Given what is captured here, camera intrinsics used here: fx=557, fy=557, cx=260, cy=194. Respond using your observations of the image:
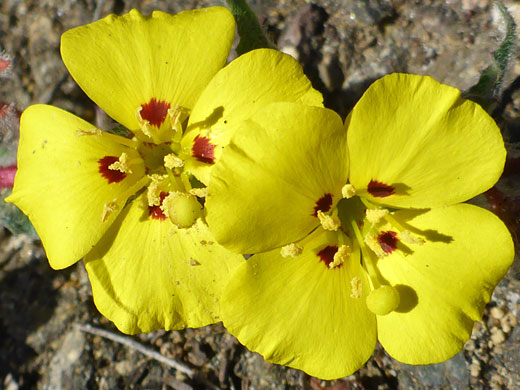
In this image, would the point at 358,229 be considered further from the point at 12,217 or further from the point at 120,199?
the point at 12,217

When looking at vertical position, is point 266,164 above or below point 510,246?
above

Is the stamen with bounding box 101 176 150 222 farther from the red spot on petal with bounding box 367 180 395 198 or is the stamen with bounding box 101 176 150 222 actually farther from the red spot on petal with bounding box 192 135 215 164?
the red spot on petal with bounding box 367 180 395 198

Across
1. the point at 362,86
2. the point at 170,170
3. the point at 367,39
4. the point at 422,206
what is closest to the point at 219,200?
the point at 170,170

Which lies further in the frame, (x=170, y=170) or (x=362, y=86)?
(x=362, y=86)

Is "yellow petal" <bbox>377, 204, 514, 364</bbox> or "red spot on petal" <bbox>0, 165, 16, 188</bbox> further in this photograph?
"red spot on petal" <bbox>0, 165, 16, 188</bbox>

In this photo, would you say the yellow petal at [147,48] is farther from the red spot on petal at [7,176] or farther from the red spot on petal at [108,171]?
the red spot on petal at [7,176]

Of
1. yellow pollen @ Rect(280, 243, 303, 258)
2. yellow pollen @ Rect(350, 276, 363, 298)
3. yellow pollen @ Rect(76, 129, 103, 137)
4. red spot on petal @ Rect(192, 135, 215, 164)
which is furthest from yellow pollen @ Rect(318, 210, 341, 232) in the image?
yellow pollen @ Rect(76, 129, 103, 137)

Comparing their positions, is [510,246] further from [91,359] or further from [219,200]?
[91,359]
